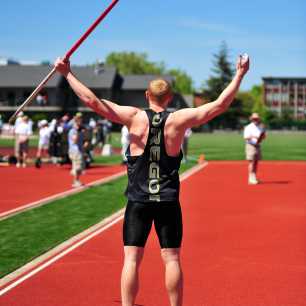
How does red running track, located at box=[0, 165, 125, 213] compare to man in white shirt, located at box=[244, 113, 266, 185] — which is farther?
man in white shirt, located at box=[244, 113, 266, 185]

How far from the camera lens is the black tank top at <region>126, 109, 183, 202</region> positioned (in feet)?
15.3

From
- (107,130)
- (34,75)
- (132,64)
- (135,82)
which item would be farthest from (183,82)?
(107,130)

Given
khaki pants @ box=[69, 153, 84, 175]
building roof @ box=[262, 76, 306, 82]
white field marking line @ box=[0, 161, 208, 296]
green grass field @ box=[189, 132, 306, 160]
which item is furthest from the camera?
building roof @ box=[262, 76, 306, 82]

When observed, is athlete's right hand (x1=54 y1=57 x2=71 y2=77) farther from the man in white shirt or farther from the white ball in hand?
the man in white shirt

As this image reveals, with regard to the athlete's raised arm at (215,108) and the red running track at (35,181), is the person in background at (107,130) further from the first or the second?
the athlete's raised arm at (215,108)

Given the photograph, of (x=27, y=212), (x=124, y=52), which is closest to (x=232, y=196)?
(x=27, y=212)

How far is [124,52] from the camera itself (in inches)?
4776

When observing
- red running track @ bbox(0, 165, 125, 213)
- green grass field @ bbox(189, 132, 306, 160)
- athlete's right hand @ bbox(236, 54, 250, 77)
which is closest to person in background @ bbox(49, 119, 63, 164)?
red running track @ bbox(0, 165, 125, 213)

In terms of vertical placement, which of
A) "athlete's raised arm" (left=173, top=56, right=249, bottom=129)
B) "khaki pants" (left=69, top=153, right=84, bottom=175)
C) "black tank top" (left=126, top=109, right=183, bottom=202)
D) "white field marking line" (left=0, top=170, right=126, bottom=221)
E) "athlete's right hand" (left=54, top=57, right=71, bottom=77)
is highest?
"athlete's right hand" (left=54, top=57, right=71, bottom=77)

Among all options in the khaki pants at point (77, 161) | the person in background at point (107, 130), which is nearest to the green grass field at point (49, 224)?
the khaki pants at point (77, 161)

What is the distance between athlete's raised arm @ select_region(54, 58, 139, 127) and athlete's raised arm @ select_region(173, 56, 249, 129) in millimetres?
353

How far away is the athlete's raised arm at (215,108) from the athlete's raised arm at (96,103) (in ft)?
1.16

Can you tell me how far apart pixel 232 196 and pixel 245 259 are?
6636mm

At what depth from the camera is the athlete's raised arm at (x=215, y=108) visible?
468 cm
